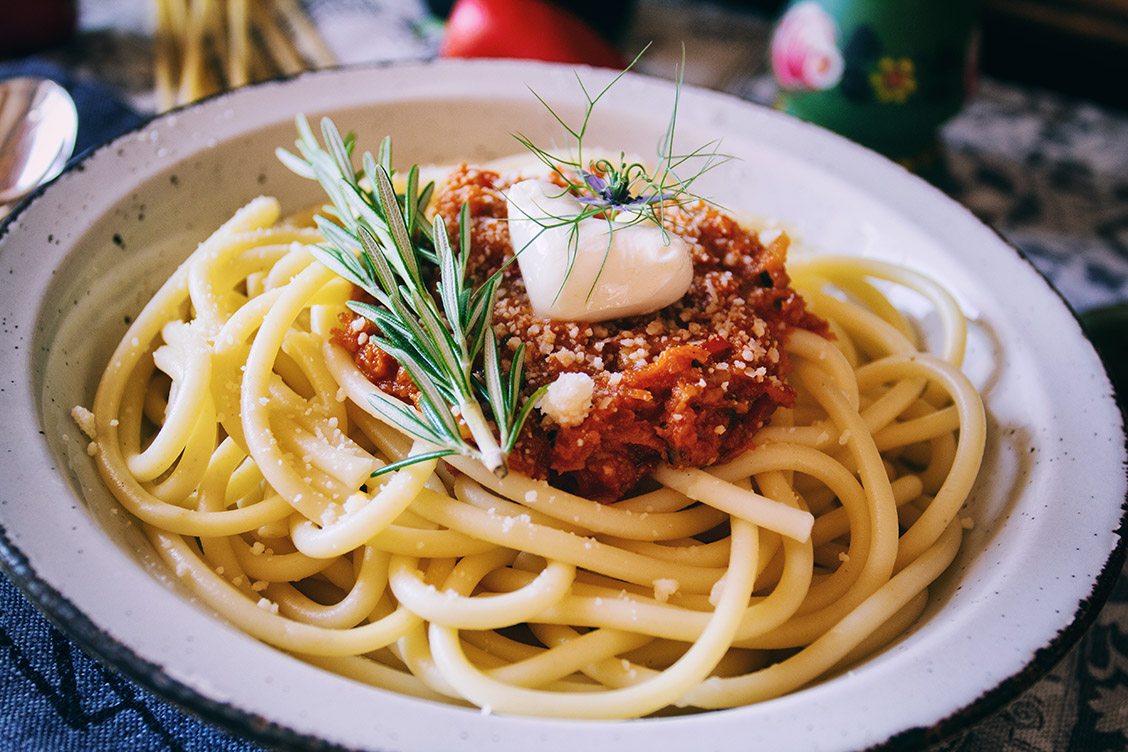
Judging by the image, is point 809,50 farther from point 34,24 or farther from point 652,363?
point 34,24

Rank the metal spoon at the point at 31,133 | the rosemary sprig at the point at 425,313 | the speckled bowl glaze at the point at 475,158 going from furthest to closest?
the metal spoon at the point at 31,133, the rosemary sprig at the point at 425,313, the speckled bowl glaze at the point at 475,158

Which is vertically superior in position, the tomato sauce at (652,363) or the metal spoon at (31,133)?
the metal spoon at (31,133)

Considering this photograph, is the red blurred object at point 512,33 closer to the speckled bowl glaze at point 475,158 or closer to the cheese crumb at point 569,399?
the speckled bowl glaze at point 475,158

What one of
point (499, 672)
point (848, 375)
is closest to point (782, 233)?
point (848, 375)

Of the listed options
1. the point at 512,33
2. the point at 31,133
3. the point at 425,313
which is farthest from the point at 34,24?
the point at 425,313

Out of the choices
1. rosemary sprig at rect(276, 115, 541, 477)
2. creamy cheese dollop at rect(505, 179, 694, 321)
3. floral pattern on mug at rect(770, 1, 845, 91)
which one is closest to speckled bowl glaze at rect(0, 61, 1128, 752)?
rosemary sprig at rect(276, 115, 541, 477)

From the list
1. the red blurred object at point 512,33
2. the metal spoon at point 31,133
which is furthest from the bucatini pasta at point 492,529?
the red blurred object at point 512,33

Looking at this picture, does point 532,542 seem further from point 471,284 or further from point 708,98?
point 708,98
